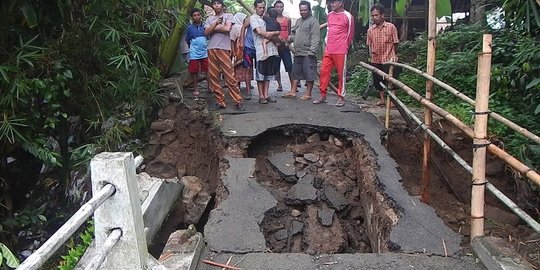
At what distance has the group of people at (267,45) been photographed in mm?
6523

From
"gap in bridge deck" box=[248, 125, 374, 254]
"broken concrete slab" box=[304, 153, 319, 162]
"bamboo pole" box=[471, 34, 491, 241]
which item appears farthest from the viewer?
"broken concrete slab" box=[304, 153, 319, 162]

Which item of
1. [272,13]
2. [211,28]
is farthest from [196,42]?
[272,13]

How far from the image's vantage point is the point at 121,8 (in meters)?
5.59

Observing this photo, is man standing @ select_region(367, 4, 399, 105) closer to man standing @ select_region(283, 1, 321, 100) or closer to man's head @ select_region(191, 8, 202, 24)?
man standing @ select_region(283, 1, 321, 100)

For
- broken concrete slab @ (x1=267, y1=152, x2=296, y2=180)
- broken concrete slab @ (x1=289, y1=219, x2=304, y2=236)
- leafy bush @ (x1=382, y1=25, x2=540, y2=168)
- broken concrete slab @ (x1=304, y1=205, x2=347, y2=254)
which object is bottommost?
broken concrete slab @ (x1=304, y1=205, x2=347, y2=254)

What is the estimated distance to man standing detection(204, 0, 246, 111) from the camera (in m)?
6.40

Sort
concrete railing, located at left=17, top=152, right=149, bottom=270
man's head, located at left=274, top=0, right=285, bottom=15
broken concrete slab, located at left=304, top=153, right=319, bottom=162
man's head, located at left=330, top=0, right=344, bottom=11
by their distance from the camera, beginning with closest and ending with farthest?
concrete railing, located at left=17, top=152, right=149, bottom=270 < broken concrete slab, located at left=304, top=153, right=319, bottom=162 < man's head, located at left=330, top=0, right=344, bottom=11 < man's head, located at left=274, top=0, right=285, bottom=15

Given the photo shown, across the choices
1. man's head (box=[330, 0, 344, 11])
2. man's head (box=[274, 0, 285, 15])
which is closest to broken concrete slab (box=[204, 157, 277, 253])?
man's head (box=[330, 0, 344, 11])

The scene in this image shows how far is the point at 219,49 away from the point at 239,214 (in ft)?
10.1

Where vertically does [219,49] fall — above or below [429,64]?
above

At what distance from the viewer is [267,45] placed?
6.79 metres

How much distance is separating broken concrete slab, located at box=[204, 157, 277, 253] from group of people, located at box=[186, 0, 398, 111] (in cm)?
196

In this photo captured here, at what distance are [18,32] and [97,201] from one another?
3417mm

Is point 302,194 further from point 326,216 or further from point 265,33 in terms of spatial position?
point 265,33
